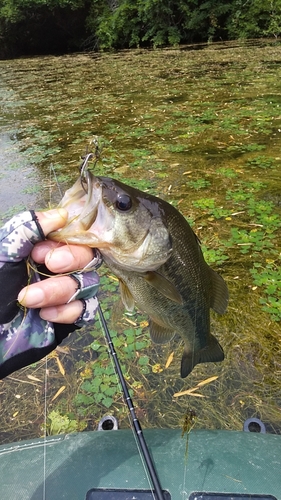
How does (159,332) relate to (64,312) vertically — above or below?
below

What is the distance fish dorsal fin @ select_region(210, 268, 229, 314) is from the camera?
5.95ft

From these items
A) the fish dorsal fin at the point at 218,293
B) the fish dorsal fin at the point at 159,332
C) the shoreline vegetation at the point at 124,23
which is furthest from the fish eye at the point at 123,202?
the shoreline vegetation at the point at 124,23

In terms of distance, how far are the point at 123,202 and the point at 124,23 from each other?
2683 cm

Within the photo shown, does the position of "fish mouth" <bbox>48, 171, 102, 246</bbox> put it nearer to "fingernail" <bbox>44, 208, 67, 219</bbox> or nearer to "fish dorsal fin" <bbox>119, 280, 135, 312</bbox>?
"fingernail" <bbox>44, 208, 67, 219</bbox>

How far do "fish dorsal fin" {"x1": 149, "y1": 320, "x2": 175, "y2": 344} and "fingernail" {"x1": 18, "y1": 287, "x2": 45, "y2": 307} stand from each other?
2.68ft

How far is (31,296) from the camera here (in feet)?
4.08

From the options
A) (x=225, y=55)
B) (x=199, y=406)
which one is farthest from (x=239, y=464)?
(x=225, y=55)

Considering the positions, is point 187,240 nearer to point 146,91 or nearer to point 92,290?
point 92,290

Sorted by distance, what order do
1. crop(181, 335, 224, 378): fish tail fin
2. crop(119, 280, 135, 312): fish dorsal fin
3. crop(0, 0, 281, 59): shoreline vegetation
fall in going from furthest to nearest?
crop(0, 0, 281, 59): shoreline vegetation < crop(181, 335, 224, 378): fish tail fin < crop(119, 280, 135, 312): fish dorsal fin

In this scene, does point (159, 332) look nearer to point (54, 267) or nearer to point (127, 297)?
point (127, 297)

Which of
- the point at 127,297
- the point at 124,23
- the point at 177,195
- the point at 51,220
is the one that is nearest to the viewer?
the point at 51,220

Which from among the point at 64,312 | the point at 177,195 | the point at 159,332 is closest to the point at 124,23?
the point at 177,195

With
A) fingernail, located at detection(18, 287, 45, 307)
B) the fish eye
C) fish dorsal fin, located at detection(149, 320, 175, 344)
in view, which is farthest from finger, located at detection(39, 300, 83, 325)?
fish dorsal fin, located at detection(149, 320, 175, 344)

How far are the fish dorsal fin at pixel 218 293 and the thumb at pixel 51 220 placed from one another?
849mm
